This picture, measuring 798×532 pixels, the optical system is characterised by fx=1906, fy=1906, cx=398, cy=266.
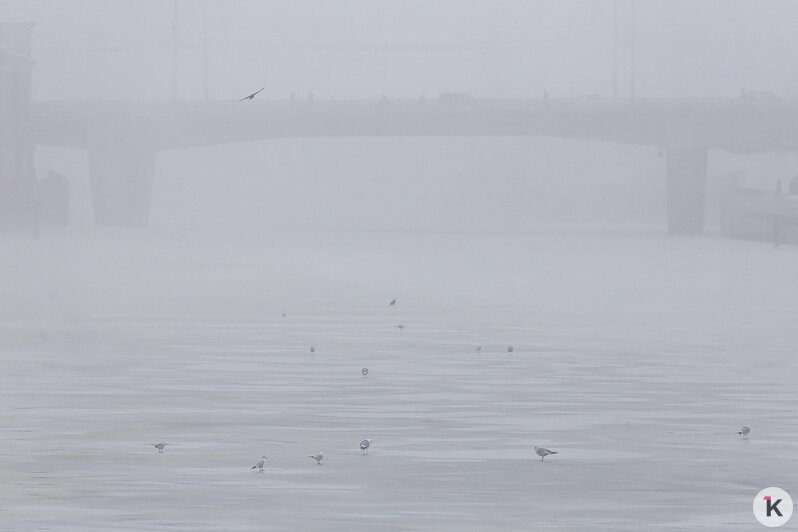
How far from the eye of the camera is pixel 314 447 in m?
22.8

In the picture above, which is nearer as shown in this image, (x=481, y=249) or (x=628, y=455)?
(x=628, y=455)

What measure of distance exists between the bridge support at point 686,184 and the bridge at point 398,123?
0.09 metres

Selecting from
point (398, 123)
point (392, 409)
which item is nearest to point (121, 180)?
point (398, 123)

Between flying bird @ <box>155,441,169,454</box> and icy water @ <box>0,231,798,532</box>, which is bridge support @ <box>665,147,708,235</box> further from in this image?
flying bird @ <box>155,441,169,454</box>

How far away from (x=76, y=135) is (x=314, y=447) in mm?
159352

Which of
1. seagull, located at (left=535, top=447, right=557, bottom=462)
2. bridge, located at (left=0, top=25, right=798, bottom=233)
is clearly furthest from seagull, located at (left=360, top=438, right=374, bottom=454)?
bridge, located at (left=0, top=25, right=798, bottom=233)

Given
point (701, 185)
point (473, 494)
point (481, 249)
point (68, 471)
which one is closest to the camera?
point (473, 494)

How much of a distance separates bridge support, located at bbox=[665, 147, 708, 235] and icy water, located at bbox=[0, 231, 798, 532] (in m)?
101

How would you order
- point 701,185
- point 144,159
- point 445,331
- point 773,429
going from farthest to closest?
point 144,159
point 701,185
point 445,331
point 773,429

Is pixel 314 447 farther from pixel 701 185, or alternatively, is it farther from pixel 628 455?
pixel 701 185


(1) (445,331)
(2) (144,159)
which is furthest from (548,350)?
(2) (144,159)

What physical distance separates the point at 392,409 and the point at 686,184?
460ft

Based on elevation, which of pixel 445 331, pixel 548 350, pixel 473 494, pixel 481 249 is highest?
pixel 481 249

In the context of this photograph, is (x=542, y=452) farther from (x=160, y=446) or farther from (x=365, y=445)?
(x=160, y=446)
